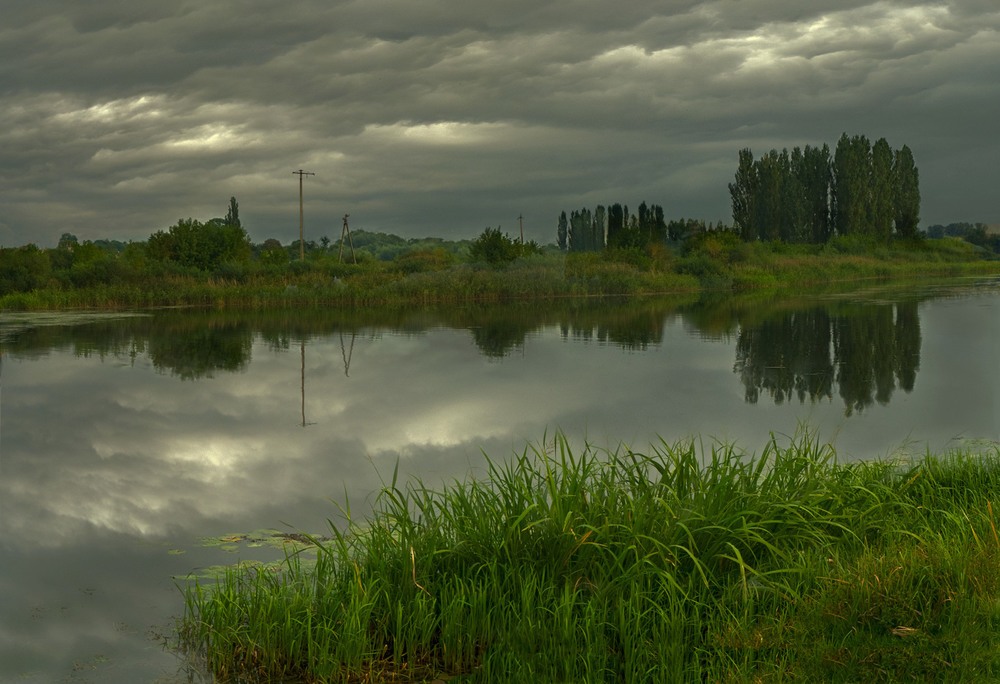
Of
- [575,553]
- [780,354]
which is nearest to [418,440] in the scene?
[575,553]

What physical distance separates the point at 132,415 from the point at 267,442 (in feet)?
10.8

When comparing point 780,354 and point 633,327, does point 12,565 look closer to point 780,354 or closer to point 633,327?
point 780,354

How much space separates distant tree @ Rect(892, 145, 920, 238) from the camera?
75.1m

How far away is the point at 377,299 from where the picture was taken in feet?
131

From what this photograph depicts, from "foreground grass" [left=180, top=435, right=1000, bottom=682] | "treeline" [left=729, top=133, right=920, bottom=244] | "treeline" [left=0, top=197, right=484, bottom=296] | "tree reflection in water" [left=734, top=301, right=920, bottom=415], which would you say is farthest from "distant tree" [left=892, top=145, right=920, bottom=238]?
"foreground grass" [left=180, top=435, right=1000, bottom=682]

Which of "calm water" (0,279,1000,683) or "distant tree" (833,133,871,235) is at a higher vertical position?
"distant tree" (833,133,871,235)

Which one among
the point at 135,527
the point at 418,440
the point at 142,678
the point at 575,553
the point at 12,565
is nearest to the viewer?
the point at 142,678

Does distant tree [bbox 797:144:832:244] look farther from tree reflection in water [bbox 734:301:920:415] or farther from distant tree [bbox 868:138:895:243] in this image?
tree reflection in water [bbox 734:301:920:415]

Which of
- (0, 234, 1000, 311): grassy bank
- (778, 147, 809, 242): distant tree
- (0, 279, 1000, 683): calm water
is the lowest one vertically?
(0, 279, 1000, 683): calm water

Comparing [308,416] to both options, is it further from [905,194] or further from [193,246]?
[905,194]

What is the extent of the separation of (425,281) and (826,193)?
46.3 m

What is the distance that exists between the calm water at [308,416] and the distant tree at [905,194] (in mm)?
54362

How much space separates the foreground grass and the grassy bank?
3357 centimetres

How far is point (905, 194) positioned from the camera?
7544cm
